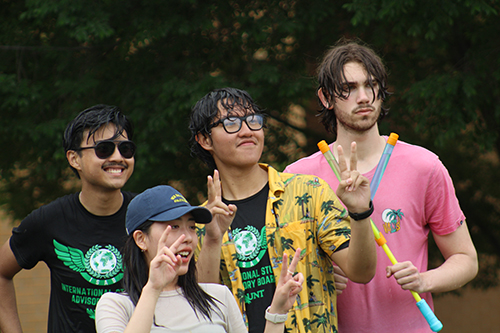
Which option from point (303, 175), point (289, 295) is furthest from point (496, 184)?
point (289, 295)

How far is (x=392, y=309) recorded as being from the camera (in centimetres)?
314

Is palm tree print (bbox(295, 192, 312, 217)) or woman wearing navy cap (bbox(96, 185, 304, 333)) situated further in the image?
palm tree print (bbox(295, 192, 312, 217))

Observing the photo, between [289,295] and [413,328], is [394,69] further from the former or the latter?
[289,295]

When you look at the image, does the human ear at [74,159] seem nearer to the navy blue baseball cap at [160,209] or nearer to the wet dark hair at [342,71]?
the navy blue baseball cap at [160,209]

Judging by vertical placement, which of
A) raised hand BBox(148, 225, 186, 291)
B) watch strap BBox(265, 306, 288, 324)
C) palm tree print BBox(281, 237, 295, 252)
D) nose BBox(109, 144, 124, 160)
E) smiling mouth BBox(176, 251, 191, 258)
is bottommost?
watch strap BBox(265, 306, 288, 324)

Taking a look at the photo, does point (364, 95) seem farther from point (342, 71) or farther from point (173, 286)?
point (173, 286)

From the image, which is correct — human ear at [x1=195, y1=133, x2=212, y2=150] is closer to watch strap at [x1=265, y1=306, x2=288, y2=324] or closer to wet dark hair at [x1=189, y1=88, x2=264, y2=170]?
wet dark hair at [x1=189, y1=88, x2=264, y2=170]

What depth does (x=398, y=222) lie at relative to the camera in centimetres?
316

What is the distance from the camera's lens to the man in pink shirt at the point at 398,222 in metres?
3.13

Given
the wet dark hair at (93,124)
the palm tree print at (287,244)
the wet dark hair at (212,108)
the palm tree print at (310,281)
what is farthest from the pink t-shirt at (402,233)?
the wet dark hair at (93,124)

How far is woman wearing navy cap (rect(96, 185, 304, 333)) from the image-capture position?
242 centimetres

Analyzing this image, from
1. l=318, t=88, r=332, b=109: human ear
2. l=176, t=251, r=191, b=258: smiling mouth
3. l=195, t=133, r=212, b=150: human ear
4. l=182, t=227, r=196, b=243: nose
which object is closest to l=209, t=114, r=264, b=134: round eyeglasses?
l=195, t=133, r=212, b=150: human ear

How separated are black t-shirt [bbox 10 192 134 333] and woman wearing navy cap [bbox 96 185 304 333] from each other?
657mm

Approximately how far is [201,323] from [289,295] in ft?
1.31
